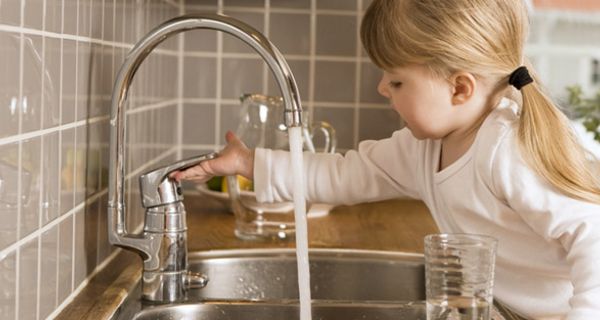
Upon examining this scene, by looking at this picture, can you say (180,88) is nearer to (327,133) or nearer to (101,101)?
(327,133)

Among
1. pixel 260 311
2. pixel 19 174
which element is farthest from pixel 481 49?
pixel 19 174

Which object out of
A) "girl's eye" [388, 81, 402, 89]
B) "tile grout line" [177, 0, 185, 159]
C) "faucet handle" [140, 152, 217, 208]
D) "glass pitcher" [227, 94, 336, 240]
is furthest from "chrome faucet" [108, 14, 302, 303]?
"tile grout line" [177, 0, 185, 159]

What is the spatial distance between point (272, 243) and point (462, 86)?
1.63 feet

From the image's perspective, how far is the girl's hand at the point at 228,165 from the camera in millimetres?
1473

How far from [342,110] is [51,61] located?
1341 mm

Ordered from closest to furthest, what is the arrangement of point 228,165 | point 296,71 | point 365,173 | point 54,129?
point 54,129 → point 228,165 → point 365,173 → point 296,71

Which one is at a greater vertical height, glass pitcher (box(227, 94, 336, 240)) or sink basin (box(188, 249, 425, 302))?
glass pitcher (box(227, 94, 336, 240))

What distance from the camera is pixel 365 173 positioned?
1.69m

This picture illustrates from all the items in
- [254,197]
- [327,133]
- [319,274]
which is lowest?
[319,274]

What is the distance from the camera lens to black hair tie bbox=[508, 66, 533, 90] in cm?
143

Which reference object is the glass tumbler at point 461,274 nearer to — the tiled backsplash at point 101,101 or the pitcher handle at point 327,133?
the tiled backsplash at point 101,101

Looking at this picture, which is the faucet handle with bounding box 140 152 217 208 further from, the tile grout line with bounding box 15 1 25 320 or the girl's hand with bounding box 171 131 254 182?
the tile grout line with bounding box 15 1 25 320

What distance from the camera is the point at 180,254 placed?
1.38 meters

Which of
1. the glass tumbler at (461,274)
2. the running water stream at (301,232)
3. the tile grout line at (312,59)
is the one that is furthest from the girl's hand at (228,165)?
the tile grout line at (312,59)
